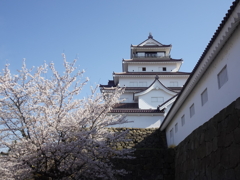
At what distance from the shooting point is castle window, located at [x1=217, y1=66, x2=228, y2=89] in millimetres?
6555

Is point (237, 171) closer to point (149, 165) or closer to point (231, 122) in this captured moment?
point (231, 122)

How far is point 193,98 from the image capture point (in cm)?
923

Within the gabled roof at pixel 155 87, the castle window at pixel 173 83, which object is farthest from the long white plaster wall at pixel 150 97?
the castle window at pixel 173 83

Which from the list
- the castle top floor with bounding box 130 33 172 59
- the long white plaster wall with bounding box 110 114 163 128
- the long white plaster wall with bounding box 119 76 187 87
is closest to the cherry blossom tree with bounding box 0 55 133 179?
the long white plaster wall with bounding box 110 114 163 128

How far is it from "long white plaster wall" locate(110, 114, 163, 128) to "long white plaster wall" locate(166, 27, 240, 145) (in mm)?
5860

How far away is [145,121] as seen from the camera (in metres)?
16.3

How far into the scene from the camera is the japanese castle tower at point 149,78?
2061 cm

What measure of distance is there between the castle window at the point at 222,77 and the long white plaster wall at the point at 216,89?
3.0 inches

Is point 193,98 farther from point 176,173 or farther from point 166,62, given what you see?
point 166,62

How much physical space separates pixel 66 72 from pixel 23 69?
1.24m

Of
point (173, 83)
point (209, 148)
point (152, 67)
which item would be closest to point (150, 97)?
point (173, 83)

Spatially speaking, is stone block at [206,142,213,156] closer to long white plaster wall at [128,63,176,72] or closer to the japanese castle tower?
the japanese castle tower

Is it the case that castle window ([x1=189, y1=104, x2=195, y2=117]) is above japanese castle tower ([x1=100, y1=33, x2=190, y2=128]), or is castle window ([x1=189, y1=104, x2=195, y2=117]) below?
below

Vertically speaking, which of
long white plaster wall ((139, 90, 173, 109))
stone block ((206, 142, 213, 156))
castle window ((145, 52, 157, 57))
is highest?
castle window ((145, 52, 157, 57))
